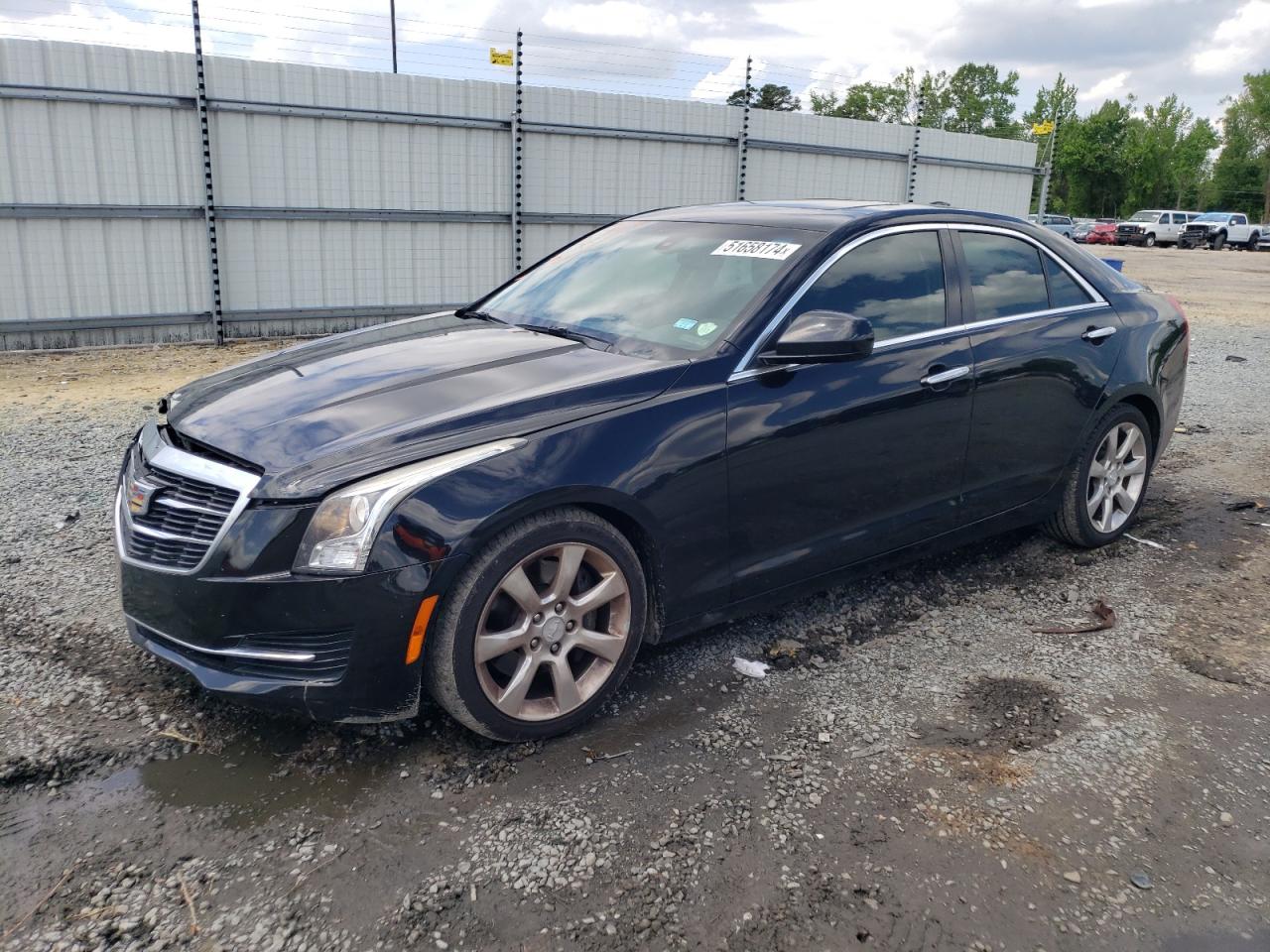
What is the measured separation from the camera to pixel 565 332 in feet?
12.7

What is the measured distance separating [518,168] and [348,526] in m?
9.94

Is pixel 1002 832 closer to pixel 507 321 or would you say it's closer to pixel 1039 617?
pixel 1039 617

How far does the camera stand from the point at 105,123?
968 centimetres

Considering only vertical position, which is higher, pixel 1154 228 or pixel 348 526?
pixel 1154 228

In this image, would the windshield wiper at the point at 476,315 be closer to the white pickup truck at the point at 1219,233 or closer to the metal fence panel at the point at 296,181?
the metal fence panel at the point at 296,181

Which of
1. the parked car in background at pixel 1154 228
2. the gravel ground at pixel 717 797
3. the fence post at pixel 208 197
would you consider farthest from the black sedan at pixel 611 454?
the parked car in background at pixel 1154 228

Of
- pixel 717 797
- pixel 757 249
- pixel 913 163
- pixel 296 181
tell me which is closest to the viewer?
pixel 717 797

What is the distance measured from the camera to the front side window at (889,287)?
373 cm

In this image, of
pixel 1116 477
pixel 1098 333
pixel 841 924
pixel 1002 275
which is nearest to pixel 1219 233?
pixel 1116 477

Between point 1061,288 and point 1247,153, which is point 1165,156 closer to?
point 1247,153

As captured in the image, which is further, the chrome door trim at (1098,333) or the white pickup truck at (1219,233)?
the white pickup truck at (1219,233)

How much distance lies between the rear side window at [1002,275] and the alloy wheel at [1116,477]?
0.85 m

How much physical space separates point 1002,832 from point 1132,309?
10.4 ft

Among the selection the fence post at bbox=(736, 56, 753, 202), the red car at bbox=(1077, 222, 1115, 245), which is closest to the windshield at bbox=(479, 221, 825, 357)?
the fence post at bbox=(736, 56, 753, 202)
